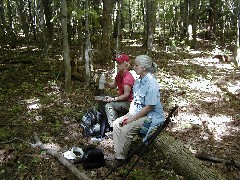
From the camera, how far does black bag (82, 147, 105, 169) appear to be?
541cm

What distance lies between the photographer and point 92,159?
5473mm

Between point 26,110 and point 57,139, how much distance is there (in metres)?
1.92

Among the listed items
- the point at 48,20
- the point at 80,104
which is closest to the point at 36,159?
the point at 80,104

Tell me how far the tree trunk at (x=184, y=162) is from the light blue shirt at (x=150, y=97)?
33 centimetres

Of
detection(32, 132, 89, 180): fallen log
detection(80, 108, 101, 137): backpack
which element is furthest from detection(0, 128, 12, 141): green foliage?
detection(80, 108, 101, 137): backpack

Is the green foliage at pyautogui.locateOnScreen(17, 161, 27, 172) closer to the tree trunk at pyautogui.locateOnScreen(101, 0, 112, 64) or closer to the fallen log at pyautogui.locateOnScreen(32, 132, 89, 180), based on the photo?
the fallen log at pyautogui.locateOnScreen(32, 132, 89, 180)

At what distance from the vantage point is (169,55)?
59.9 ft

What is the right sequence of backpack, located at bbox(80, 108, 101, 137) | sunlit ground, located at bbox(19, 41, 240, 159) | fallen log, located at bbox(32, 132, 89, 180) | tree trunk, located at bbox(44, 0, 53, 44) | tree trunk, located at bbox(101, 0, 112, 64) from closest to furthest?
fallen log, located at bbox(32, 132, 89, 180)
backpack, located at bbox(80, 108, 101, 137)
sunlit ground, located at bbox(19, 41, 240, 159)
tree trunk, located at bbox(101, 0, 112, 64)
tree trunk, located at bbox(44, 0, 53, 44)

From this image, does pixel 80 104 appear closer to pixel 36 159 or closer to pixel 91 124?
pixel 91 124

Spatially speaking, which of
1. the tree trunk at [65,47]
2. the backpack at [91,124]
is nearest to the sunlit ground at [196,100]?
the backpack at [91,124]

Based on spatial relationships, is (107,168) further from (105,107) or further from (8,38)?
(8,38)

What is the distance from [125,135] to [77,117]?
2.57 meters

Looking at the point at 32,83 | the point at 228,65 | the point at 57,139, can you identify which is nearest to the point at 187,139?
the point at 57,139

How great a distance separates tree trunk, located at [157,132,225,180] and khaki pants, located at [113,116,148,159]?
Answer: 47cm
